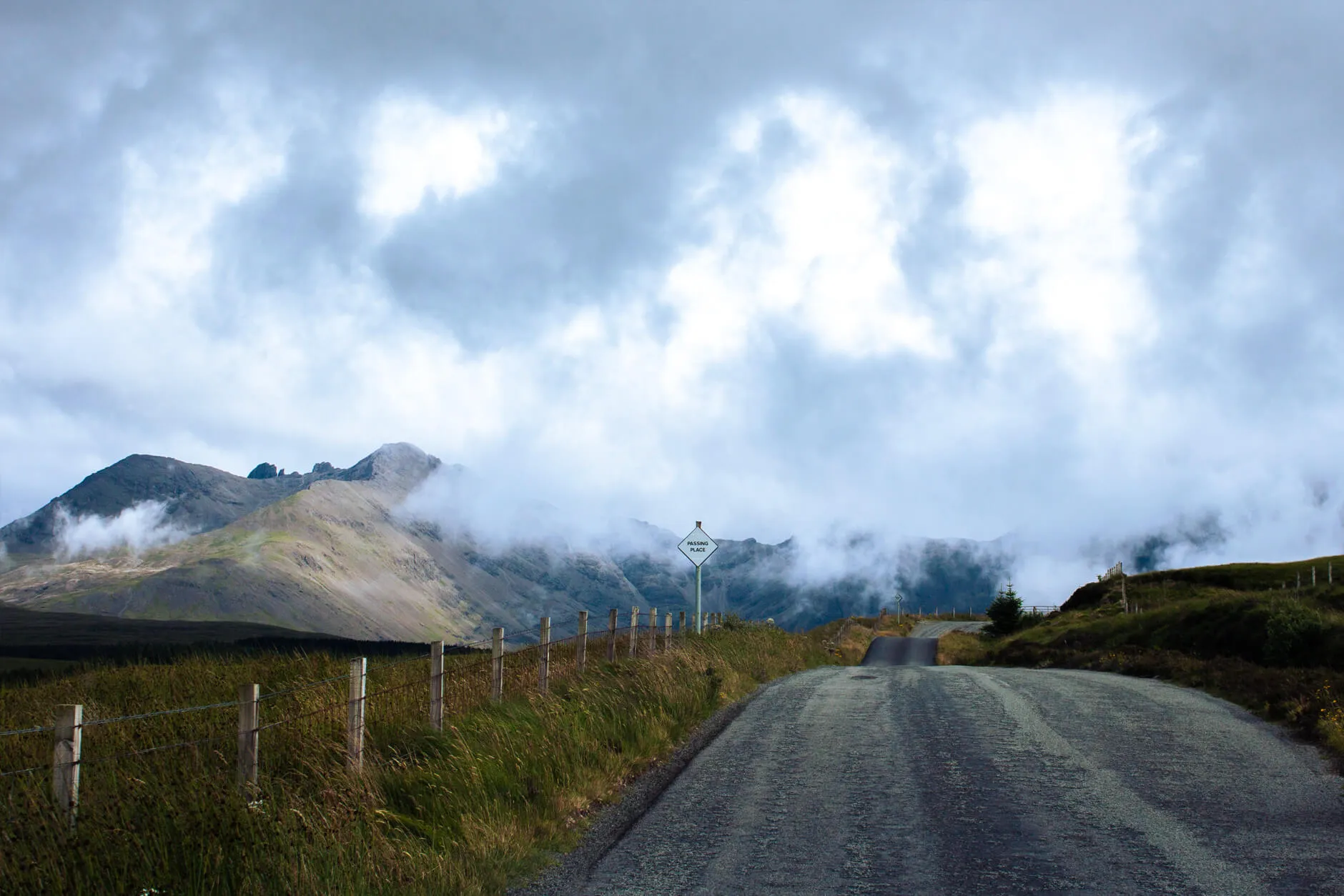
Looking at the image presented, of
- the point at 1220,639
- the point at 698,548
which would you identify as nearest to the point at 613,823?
the point at 698,548

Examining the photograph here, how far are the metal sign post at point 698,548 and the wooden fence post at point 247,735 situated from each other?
1859 centimetres

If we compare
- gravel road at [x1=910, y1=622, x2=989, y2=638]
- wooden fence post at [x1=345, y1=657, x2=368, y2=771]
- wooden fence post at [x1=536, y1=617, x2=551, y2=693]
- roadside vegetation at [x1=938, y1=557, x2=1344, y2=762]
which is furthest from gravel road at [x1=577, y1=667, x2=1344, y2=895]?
gravel road at [x1=910, y1=622, x2=989, y2=638]

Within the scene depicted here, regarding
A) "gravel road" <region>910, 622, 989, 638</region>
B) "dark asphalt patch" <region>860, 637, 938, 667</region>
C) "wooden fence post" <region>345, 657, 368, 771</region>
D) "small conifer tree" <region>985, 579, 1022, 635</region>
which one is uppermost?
"wooden fence post" <region>345, 657, 368, 771</region>

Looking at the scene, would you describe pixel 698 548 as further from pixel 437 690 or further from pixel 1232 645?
pixel 1232 645

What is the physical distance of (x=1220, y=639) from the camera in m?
33.2

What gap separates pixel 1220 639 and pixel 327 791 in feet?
111

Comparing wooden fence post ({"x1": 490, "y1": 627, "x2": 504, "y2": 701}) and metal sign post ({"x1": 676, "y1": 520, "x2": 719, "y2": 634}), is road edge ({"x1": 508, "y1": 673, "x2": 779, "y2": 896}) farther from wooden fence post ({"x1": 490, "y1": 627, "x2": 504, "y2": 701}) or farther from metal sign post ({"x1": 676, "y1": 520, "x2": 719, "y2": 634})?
metal sign post ({"x1": 676, "y1": 520, "x2": 719, "y2": 634})

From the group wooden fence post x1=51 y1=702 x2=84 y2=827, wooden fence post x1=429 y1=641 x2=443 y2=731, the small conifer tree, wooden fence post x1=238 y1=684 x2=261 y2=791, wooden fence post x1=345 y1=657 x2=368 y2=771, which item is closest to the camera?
wooden fence post x1=51 y1=702 x2=84 y2=827

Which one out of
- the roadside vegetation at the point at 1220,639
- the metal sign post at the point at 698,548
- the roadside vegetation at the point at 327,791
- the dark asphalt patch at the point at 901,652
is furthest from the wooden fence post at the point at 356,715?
the dark asphalt patch at the point at 901,652

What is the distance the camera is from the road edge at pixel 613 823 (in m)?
6.80

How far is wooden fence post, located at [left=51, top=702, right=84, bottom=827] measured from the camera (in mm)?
6172

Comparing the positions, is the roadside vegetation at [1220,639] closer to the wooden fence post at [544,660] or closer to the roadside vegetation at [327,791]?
the roadside vegetation at [327,791]

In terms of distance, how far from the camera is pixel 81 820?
6.27m

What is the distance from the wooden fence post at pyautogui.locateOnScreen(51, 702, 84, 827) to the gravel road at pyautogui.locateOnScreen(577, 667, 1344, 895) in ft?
11.2
